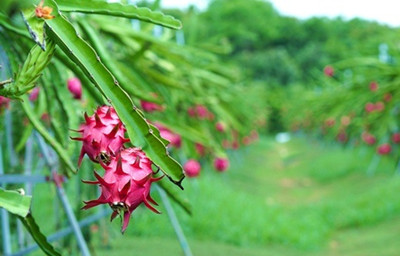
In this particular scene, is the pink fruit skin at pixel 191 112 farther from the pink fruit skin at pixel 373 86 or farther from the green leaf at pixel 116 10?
the green leaf at pixel 116 10

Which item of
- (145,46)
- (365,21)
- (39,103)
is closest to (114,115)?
(39,103)

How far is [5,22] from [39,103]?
20.4 inches

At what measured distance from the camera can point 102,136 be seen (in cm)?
71

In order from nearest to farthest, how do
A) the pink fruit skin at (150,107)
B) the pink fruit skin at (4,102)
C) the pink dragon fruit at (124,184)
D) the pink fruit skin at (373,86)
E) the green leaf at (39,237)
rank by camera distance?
the pink dragon fruit at (124,184), the green leaf at (39,237), the pink fruit skin at (4,102), the pink fruit skin at (150,107), the pink fruit skin at (373,86)

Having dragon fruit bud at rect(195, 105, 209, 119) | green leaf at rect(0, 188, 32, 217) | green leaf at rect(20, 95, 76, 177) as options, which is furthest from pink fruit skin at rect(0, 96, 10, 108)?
dragon fruit bud at rect(195, 105, 209, 119)

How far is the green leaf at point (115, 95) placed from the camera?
2.39 ft

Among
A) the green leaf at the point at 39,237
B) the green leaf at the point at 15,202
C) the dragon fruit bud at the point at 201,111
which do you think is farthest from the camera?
the dragon fruit bud at the point at 201,111

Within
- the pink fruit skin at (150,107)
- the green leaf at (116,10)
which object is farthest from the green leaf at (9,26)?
the pink fruit skin at (150,107)

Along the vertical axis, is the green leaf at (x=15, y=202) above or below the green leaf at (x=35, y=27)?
below

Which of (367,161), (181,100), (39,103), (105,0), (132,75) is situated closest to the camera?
(105,0)

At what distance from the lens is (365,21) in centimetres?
3312

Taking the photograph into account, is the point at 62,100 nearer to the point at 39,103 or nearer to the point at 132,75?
the point at 39,103

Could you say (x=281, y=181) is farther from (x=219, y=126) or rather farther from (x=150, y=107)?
(x=150, y=107)

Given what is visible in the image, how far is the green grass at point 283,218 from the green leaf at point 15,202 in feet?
5.35
